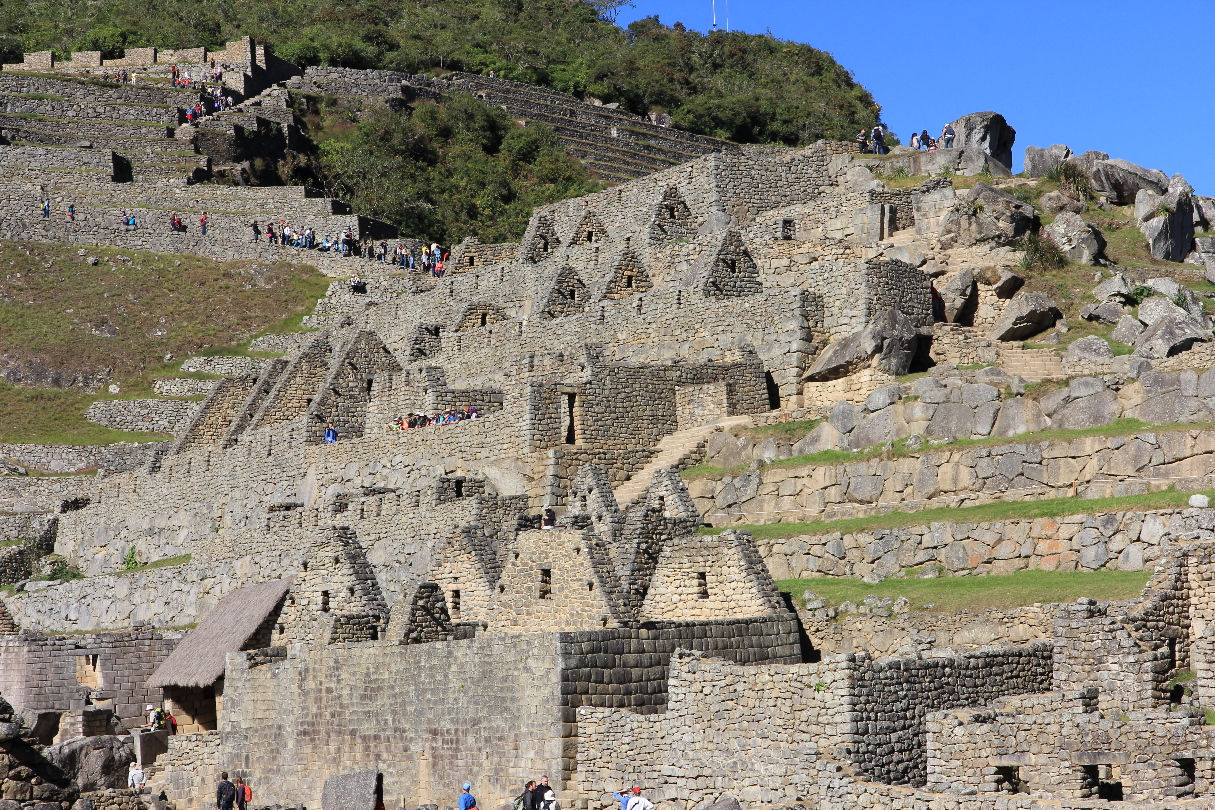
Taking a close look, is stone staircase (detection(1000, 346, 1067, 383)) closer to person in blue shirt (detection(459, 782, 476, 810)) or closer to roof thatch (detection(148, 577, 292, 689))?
person in blue shirt (detection(459, 782, 476, 810))

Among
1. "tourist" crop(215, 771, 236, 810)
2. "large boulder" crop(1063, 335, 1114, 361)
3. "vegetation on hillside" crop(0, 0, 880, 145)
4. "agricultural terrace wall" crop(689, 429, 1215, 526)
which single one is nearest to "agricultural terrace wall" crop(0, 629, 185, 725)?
"tourist" crop(215, 771, 236, 810)

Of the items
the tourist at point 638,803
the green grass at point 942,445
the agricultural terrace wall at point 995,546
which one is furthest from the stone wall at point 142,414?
the tourist at point 638,803

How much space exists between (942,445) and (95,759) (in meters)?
17.0

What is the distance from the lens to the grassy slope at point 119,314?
52.0 meters

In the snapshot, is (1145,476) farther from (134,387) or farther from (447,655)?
(134,387)

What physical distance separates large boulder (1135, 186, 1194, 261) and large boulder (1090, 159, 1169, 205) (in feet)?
1.07

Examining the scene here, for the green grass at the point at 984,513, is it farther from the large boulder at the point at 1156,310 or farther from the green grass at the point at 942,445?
the large boulder at the point at 1156,310

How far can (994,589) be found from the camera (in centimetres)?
2205

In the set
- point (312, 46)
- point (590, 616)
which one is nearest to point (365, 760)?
point (590, 616)

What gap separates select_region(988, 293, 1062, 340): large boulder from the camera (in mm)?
31766

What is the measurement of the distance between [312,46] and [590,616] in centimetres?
7505

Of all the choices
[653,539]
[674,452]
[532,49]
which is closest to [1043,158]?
[674,452]

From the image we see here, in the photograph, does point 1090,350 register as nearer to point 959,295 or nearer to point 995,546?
point 959,295

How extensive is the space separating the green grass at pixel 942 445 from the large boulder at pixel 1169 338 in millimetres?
3296
